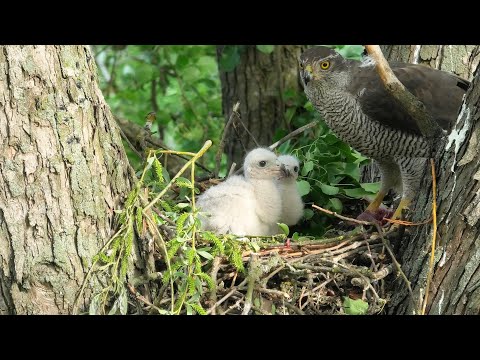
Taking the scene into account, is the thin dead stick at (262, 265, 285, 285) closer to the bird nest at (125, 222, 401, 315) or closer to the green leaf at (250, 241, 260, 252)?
the bird nest at (125, 222, 401, 315)

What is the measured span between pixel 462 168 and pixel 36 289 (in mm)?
2036

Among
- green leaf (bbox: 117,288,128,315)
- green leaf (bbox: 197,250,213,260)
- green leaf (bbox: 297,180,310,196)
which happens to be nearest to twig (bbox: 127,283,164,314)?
green leaf (bbox: 117,288,128,315)

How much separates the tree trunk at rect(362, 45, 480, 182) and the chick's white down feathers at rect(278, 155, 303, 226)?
45.3 inches

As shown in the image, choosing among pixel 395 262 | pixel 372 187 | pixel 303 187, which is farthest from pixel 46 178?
pixel 372 187

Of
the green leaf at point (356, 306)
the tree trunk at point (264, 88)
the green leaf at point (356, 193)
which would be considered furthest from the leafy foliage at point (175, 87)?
the green leaf at point (356, 306)

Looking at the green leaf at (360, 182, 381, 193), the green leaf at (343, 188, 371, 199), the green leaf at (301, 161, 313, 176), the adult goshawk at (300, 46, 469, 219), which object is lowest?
the green leaf at (343, 188, 371, 199)

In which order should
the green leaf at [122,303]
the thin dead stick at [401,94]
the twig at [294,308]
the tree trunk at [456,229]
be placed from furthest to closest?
the thin dead stick at [401,94], the twig at [294,308], the green leaf at [122,303], the tree trunk at [456,229]

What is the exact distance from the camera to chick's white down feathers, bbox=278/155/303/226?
200 inches

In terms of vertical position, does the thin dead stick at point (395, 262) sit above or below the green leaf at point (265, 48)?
below

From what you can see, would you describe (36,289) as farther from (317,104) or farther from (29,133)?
(317,104)

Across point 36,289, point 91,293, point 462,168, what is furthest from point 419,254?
point 36,289

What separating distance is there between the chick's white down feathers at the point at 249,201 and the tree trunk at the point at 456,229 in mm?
1349

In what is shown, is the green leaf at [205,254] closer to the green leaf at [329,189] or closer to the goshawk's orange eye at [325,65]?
the green leaf at [329,189]

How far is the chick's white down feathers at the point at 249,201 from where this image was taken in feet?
15.7
